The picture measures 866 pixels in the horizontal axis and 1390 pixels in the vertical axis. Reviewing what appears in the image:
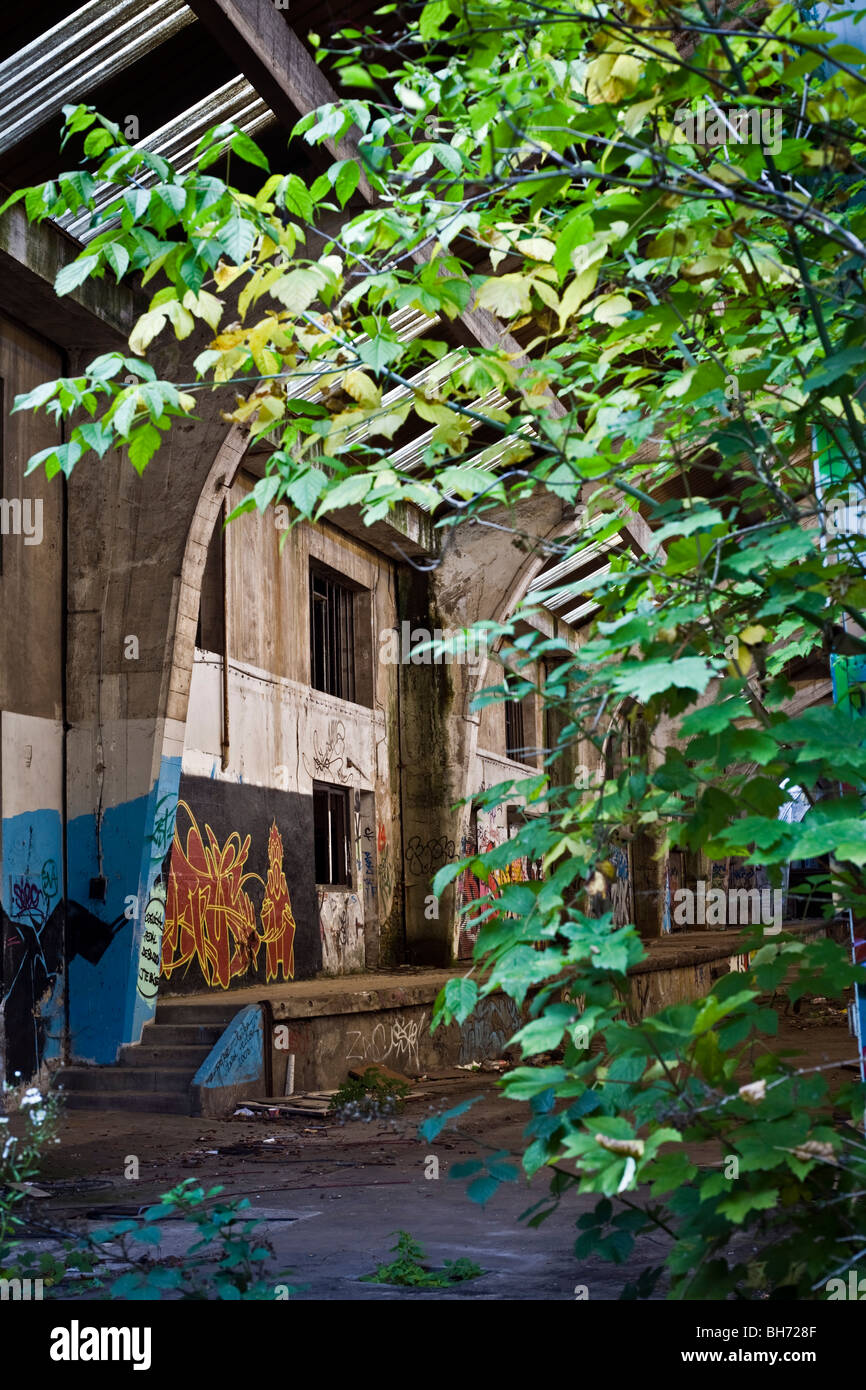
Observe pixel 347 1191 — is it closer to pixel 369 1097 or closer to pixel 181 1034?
pixel 369 1097

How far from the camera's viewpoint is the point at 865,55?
2344mm

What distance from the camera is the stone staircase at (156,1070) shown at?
30.3 ft

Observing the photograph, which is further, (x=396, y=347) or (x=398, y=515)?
(x=398, y=515)

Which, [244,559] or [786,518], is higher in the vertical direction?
[244,559]

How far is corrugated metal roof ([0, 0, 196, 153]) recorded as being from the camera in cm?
796

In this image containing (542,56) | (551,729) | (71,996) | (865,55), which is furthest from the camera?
(551,729)

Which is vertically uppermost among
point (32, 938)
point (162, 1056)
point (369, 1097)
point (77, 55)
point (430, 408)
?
point (77, 55)

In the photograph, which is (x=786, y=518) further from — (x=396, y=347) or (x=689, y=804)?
(x=396, y=347)

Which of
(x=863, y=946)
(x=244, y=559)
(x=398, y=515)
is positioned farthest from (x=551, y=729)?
(x=863, y=946)

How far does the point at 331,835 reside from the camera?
15820mm

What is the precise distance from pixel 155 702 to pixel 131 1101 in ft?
10.0

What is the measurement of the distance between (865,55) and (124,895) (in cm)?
870

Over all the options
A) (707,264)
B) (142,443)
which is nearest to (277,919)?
(142,443)

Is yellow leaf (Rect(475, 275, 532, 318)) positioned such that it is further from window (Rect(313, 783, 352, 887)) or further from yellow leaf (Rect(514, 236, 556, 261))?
window (Rect(313, 783, 352, 887))
